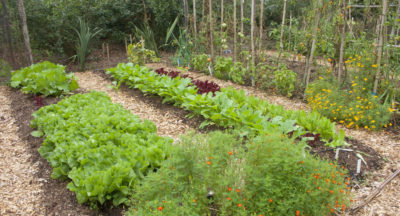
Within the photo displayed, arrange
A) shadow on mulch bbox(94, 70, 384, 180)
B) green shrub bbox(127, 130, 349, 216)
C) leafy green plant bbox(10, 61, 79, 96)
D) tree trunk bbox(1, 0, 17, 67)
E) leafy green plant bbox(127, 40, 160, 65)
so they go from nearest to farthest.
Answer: green shrub bbox(127, 130, 349, 216), shadow on mulch bbox(94, 70, 384, 180), leafy green plant bbox(10, 61, 79, 96), tree trunk bbox(1, 0, 17, 67), leafy green plant bbox(127, 40, 160, 65)

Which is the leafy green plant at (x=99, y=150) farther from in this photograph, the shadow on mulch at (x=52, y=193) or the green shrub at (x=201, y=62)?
the green shrub at (x=201, y=62)

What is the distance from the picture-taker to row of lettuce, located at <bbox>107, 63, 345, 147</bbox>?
3731 mm

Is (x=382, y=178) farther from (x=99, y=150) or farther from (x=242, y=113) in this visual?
(x=99, y=150)

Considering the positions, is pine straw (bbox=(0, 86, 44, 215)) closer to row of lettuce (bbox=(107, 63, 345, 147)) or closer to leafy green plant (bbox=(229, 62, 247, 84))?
row of lettuce (bbox=(107, 63, 345, 147))

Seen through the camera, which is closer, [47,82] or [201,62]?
[47,82]

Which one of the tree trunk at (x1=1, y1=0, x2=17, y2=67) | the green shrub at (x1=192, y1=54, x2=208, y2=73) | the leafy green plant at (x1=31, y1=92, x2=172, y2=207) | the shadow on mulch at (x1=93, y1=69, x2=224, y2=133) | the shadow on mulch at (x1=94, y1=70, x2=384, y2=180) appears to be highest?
the tree trunk at (x1=1, y1=0, x2=17, y2=67)

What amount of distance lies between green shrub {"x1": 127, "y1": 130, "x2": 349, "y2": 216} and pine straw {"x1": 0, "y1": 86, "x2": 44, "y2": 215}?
1.24 metres

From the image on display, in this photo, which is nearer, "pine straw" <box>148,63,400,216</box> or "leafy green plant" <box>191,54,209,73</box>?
"pine straw" <box>148,63,400,216</box>

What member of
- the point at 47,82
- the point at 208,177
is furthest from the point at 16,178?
the point at 47,82

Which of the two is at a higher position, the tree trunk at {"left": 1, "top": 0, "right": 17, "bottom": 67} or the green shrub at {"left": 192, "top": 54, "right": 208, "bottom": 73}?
the tree trunk at {"left": 1, "top": 0, "right": 17, "bottom": 67}

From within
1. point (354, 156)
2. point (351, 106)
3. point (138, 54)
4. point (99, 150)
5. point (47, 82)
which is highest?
point (138, 54)

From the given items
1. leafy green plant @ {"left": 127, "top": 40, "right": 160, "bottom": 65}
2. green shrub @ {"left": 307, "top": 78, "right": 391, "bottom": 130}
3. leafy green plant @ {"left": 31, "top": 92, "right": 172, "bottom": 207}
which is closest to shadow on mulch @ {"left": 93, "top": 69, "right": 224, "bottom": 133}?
leafy green plant @ {"left": 31, "top": 92, "right": 172, "bottom": 207}

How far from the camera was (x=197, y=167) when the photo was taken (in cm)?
235

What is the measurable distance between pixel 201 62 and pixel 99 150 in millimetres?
4697
